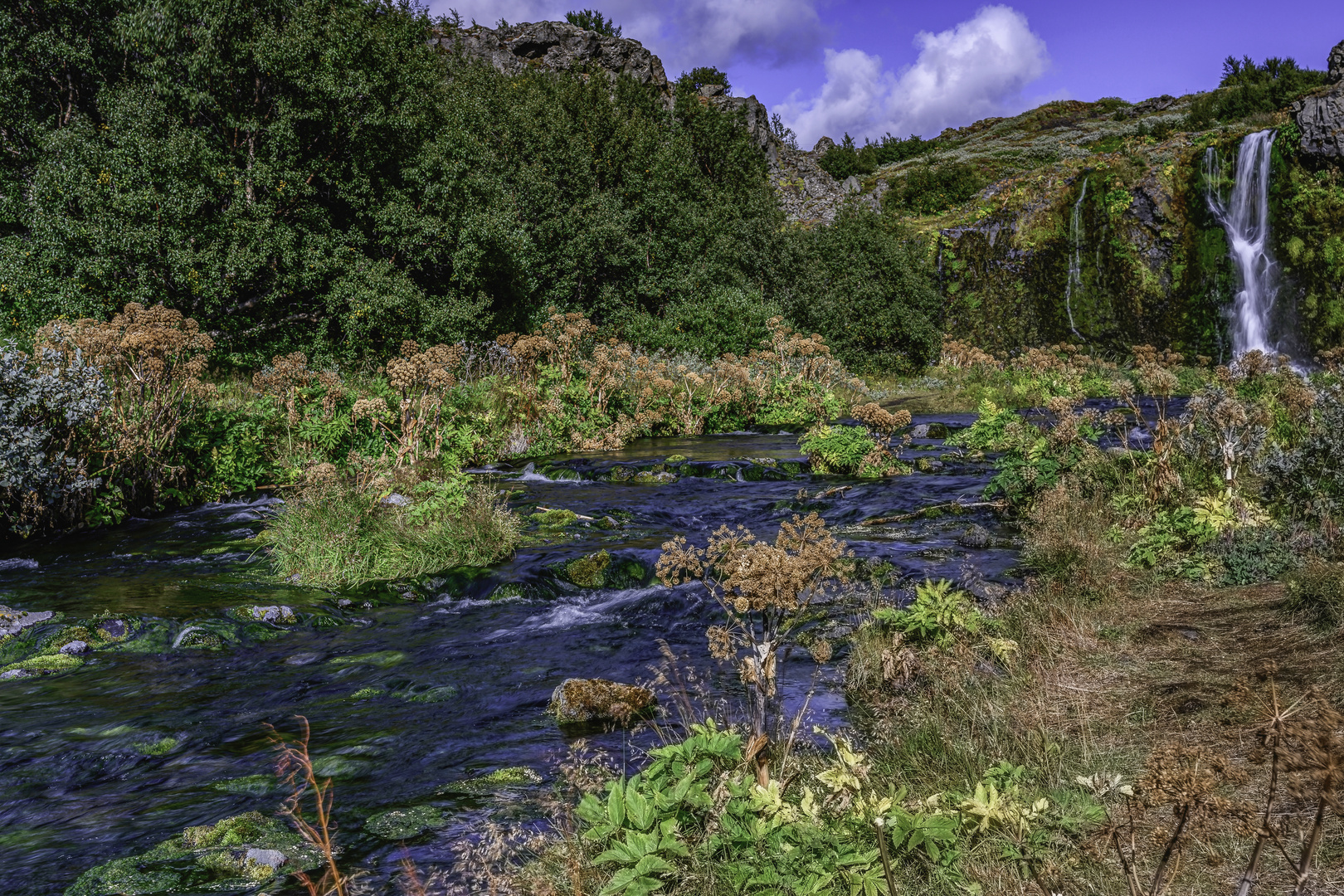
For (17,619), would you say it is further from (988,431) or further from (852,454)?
(988,431)

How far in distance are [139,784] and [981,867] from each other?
162 inches

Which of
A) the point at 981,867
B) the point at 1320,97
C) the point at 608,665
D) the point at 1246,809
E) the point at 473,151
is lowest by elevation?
the point at 608,665

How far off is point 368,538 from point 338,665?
7.64ft

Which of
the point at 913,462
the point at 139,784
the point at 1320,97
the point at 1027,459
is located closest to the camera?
the point at 139,784

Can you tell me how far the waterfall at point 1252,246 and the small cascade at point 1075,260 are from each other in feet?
14.7

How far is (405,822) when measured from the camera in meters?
3.59

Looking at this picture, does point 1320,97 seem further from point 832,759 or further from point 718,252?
point 832,759

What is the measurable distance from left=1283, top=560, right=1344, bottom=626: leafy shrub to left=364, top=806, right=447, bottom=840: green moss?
4.75m

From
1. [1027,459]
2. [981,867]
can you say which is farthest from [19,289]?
[981,867]

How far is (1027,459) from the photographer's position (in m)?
8.67

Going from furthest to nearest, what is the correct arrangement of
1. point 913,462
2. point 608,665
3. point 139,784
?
point 913,462 → point 608,665 → point 139,784

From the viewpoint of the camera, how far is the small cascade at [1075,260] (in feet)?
92.2

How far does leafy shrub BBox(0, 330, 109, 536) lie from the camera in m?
8.29

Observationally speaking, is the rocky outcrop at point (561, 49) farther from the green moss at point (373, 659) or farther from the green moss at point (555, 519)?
the green moss at point (373, 659)
